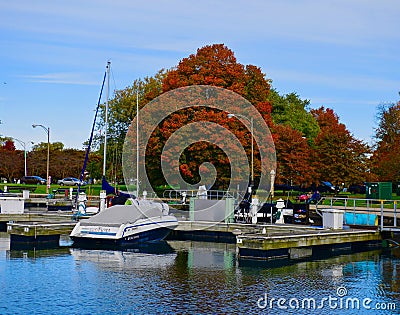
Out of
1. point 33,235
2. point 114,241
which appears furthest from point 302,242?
point 33,235

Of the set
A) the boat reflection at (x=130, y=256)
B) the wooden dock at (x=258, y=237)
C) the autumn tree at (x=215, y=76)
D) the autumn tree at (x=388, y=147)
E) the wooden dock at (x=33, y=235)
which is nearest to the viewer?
the boat reflection at (x=130, y=256)

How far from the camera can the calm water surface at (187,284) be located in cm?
1859

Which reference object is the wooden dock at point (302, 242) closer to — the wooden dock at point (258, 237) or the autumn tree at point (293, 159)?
the wooden dock at point (258, 237)

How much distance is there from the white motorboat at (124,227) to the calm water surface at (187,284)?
0.76 metres

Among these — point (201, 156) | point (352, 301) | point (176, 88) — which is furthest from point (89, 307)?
point (176, 88)

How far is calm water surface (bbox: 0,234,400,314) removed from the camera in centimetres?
1859

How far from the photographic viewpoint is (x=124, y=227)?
30312 millimetres

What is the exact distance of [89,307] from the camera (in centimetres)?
1844

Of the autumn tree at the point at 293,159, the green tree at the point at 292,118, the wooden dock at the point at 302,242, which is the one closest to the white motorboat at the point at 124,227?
the wooden dock at the point at 302,242

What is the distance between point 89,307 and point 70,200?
31.7 metres

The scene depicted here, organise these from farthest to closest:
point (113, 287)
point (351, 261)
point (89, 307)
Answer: point (351, 261) < point (113, 287) < point (89, 307)

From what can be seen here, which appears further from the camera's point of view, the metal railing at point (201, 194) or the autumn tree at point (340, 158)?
the autumn tree at point (340, 158)

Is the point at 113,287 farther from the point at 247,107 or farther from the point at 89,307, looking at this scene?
the point at 247,107

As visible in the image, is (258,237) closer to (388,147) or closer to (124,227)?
(124,227)
